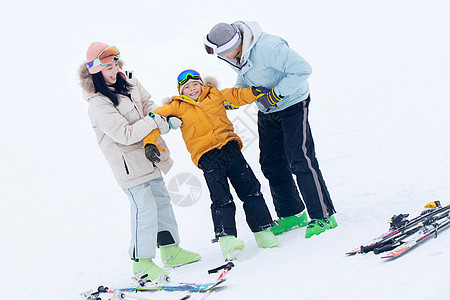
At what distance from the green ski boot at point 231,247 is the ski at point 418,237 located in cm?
133


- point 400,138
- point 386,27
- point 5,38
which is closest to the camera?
point 400,138

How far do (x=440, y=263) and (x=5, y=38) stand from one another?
1115 inches

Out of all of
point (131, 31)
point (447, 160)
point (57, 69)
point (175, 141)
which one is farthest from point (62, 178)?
point (131, 31)

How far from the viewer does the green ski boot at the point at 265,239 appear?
401 centimetres

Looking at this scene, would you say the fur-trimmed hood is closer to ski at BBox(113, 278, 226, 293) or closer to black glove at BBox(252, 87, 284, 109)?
black glove at BBox(252, 87, 284, 109)

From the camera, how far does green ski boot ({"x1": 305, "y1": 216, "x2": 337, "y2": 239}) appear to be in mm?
3938

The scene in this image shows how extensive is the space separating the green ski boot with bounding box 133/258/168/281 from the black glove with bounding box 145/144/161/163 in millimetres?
922

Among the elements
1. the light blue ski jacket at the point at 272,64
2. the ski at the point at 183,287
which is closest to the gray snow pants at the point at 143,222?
the ski at the point at 183,287

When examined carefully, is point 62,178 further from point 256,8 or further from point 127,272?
point 256,8

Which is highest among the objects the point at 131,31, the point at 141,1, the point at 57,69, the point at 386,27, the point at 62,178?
the point at 141,1

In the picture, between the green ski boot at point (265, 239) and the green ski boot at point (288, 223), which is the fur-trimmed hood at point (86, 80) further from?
the green ski boot at point (288, 223)

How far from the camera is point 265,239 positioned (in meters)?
4.05

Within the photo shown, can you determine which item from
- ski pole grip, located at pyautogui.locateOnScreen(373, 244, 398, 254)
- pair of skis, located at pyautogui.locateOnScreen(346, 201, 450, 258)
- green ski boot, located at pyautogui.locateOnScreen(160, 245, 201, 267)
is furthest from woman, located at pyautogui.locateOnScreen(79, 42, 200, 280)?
ski pole grip, located at pyautogui.locateOnScreen(373, 244, 398, 254)

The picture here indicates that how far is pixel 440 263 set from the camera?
2447 mm
